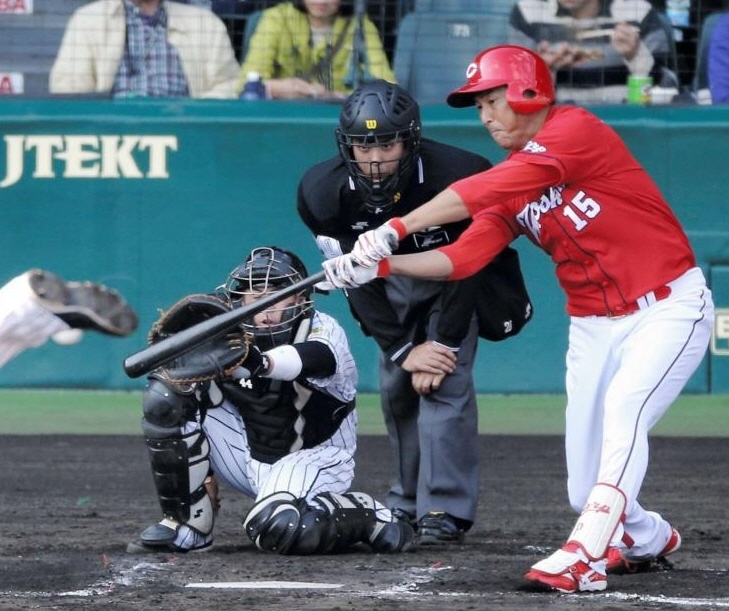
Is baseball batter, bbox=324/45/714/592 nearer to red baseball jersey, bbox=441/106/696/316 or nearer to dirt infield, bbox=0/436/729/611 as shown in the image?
red baseball jersey, bbox=441/106/696/316

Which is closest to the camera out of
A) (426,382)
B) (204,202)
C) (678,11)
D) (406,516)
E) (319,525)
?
(319,525)

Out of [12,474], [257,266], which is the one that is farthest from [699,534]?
[12,474]

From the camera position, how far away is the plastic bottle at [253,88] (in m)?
8.97

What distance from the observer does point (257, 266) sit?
5.27 metres

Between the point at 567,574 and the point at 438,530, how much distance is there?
44.7 inches

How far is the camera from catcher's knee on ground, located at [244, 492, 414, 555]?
5086mm

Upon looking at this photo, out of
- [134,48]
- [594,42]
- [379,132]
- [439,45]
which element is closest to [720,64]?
[594,42]

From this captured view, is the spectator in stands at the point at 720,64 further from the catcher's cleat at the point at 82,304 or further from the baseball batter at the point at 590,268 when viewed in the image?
the catcher's cleat at the point at 82,304

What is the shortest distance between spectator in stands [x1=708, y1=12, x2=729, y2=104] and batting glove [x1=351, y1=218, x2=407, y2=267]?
4898mm

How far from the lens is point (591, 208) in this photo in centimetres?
471

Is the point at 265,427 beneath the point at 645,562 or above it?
above

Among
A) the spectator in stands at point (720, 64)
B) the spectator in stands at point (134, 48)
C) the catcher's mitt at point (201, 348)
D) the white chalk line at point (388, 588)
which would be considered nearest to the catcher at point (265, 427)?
the catcher's mitt at point (201, 348)

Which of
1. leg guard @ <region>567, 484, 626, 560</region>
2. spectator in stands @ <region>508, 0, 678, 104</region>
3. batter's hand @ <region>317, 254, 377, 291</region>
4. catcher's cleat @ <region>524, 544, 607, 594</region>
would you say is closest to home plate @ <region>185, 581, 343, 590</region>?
catcher's cleat @ <region>524, 544, 607, 594</region>

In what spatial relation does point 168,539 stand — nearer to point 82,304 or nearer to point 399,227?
point 82,304
